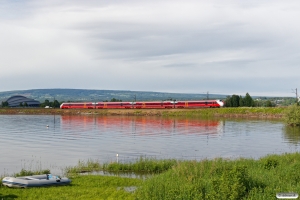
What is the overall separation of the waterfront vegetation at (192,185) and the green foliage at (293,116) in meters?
55.2

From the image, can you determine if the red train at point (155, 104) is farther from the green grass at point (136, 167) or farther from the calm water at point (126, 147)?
the green grass at point (136, 167)

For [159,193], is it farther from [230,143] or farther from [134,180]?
[230,143]

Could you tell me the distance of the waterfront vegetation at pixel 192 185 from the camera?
56.0 feet

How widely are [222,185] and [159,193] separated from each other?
9.25 feet

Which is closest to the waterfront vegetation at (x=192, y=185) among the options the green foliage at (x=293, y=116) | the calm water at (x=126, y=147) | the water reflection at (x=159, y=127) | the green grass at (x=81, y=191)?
the green grass at (x=81, y=191)

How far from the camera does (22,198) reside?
19.9 meters

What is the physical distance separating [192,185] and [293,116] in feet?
214

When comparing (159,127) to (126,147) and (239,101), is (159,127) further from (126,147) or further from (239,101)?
(239,101)

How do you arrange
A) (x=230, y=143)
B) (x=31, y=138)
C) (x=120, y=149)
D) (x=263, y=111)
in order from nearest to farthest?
(x=120, y=149), (x=230, y=143), (x=31, y=138), (x=263, y=111)

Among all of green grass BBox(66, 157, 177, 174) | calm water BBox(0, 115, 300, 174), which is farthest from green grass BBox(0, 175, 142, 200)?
calm water BBox(0, 115, 300, 174)

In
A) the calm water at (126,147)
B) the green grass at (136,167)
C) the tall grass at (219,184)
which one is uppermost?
the tall grass at (219,184)

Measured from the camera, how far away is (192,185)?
18.0 m

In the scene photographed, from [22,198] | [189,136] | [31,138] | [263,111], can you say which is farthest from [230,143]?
[263,111]

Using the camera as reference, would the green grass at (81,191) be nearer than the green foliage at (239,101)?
Yes
